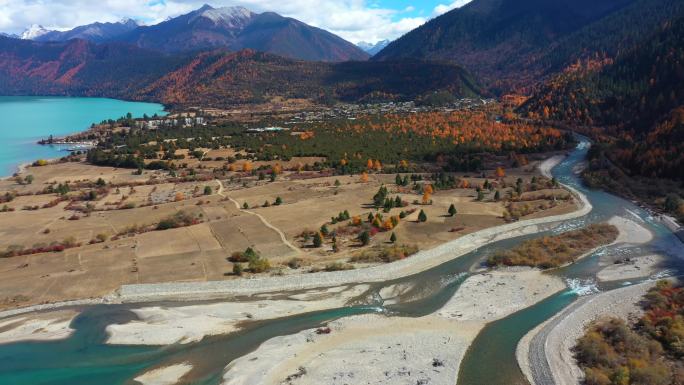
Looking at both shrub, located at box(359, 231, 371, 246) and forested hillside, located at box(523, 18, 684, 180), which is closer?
shrub, located at box(359, 231, 371, 246)

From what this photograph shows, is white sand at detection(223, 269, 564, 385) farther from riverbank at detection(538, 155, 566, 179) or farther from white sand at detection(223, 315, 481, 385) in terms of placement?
riverbank at detection(538, 155, 566, 179)

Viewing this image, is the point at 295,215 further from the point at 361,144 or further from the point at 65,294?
the point at 361,144

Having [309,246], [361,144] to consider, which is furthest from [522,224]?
[361,144]

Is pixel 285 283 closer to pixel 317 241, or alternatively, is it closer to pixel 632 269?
pixel 317 241

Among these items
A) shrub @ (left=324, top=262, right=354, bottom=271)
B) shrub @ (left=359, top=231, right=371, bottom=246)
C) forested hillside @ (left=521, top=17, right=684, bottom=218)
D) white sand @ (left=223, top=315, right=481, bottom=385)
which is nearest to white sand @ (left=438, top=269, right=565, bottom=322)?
white sand @ (left=223, top=315, right=481, bottom=385)

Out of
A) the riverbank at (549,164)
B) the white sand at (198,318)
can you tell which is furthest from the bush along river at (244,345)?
the riverbank at (549,164)

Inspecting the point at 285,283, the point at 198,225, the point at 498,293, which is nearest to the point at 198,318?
the point at 285,283

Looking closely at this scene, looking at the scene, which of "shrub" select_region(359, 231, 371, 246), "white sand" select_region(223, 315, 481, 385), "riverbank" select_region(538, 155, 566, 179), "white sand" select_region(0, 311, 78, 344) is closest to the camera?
"white sand" select_region(223, 315, 481, 385)
